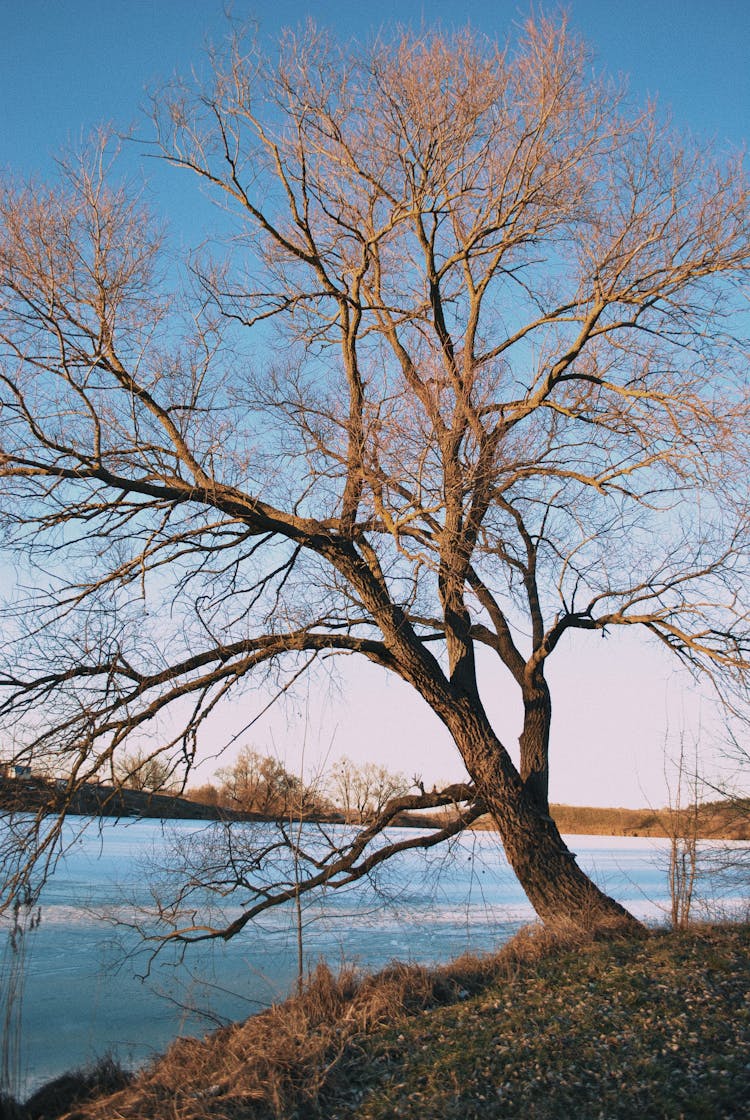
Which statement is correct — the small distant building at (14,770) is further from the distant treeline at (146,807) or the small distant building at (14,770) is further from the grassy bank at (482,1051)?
the grassy bank at (482,1051)

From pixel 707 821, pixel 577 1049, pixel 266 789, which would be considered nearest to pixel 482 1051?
pixel 577 1049

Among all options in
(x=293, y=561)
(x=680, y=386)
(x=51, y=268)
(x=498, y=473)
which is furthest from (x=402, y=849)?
(x=51, y=268)

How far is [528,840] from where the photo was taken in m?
8.12

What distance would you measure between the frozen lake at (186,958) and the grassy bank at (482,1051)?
2.10ft

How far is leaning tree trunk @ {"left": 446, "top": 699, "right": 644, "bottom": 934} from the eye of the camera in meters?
7.92

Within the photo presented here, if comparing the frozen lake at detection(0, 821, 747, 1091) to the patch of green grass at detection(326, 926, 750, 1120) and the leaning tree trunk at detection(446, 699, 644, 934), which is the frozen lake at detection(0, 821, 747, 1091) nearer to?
the leaning tree trunk at detection(446, 699, 644, 934)

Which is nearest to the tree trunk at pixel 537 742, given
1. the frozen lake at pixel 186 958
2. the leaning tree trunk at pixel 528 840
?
the leaning tree trunk at pixel 528 840

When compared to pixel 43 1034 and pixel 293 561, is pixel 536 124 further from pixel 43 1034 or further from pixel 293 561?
pixel 43 1034

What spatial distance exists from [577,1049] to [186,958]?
19.4 ft

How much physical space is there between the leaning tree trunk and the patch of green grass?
1157mm

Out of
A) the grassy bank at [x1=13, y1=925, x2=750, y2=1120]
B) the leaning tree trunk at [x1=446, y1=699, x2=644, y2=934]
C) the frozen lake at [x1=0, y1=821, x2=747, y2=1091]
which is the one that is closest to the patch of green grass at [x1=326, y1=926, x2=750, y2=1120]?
the grassy bank at [x1=13, y1=925, x2=750, y2=1120]

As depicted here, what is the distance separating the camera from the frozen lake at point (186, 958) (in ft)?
22.3

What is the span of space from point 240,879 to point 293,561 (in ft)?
9.47

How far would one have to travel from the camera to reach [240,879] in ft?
24.0
